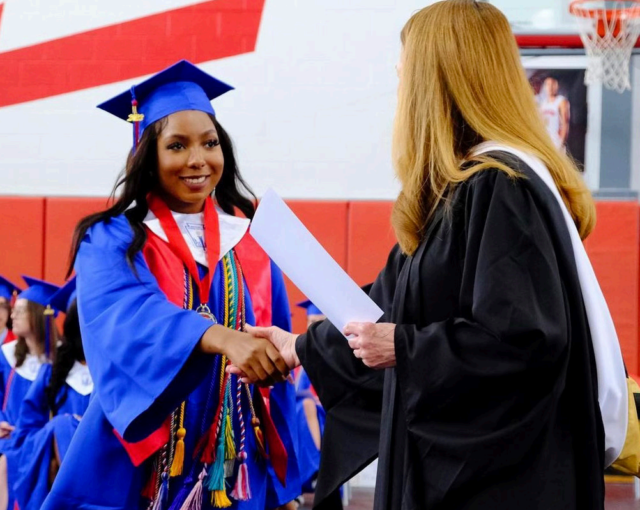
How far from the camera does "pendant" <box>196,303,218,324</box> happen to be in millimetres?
2699

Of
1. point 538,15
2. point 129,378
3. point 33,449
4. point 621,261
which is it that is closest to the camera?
point 129,378

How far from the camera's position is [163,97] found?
9.54ft

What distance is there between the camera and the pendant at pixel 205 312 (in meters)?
2.70

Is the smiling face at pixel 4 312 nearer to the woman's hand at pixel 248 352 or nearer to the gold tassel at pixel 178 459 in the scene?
the gold tassel at pixel 178 459

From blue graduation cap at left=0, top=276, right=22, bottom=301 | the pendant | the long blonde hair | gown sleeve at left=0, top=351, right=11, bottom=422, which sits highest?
the long blonde hair

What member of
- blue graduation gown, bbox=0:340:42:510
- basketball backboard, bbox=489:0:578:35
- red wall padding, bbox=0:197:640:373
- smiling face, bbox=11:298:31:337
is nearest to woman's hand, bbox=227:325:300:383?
blue graduation gown, bbox=0:340:42:510

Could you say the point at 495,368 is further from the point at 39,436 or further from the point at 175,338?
the point at 39,436

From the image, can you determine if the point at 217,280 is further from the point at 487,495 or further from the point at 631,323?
the point at 631,323

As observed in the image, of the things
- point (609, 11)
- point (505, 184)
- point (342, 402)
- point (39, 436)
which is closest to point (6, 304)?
point (39, 436)

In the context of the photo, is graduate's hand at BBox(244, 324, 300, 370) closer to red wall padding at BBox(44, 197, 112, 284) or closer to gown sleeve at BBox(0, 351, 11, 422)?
gown sleeve at BBox(0, 351, 11, 422)

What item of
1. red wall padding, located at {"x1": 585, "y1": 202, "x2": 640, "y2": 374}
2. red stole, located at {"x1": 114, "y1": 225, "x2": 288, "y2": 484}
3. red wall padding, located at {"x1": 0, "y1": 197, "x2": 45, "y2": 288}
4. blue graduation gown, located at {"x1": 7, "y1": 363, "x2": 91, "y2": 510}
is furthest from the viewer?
red wall padding, located at {"x1": 0, "y1": 197, "x2": 45, "y2": 288}

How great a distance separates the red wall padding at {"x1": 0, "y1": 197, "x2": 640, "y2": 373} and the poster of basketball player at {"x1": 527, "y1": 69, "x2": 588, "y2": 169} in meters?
0.50

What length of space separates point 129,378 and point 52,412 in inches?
104

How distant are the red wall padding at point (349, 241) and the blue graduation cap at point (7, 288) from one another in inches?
14.8
